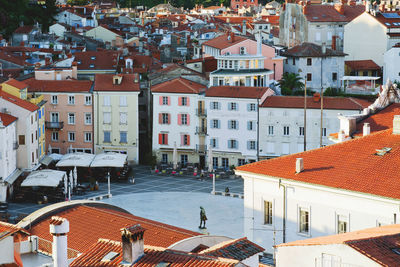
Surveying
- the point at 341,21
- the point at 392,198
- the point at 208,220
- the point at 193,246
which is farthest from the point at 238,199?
the point at 341,21

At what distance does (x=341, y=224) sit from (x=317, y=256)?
46.8ft

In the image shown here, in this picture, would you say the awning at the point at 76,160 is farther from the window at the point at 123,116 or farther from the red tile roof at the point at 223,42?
the red tile roof at the point at 223,42

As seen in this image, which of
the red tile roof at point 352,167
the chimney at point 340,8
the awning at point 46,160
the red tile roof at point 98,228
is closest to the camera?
the red tile roof at point 98,228

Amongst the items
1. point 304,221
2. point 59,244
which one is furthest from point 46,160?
point 59,244

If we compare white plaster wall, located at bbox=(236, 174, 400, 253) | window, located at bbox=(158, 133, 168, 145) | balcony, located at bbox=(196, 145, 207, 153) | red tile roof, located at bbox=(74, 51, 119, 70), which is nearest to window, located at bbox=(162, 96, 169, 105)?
window, located at bbox=(158, 133, 168, 145)

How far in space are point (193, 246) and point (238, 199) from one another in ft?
125

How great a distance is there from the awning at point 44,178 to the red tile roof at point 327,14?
49399 mm

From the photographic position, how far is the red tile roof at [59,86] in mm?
80750

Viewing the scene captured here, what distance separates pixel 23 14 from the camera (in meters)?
145

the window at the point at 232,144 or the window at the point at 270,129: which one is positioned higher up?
the window at the point at 270,129

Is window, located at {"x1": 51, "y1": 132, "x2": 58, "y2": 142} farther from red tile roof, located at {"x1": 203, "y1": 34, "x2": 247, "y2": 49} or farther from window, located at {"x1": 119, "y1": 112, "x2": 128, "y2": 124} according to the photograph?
red tile roof, located at {"x1": 203, "y1": 34, "x2": 247, "y2": 49}

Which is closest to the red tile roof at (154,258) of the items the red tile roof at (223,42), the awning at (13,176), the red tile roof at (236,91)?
the awning at (13,176)

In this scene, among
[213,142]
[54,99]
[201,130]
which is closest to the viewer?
[213,142]

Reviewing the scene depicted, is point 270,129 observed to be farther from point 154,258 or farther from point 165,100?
point 154,258
